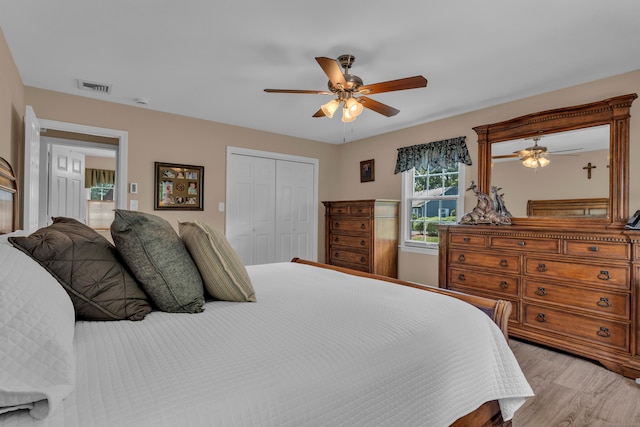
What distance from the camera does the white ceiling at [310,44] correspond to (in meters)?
1.95

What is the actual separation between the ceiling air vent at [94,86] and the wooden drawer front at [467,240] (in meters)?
3.65

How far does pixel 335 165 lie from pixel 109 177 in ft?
14.6

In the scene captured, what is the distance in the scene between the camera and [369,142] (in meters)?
5.03

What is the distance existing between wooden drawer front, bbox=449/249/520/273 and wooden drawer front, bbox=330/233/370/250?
1228 millimetres

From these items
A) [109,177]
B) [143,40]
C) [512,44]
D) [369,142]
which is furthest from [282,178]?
[109,177]

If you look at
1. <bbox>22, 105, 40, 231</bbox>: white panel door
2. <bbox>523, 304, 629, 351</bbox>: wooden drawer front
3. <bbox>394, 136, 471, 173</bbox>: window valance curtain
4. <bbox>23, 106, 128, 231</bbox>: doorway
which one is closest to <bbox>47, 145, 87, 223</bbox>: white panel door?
<bbox>23, 106, 128, 231</bbox>: doorway

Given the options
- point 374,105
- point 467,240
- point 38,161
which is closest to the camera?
point 374,105

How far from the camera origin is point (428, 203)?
429cm

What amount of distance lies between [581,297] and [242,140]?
403 cm

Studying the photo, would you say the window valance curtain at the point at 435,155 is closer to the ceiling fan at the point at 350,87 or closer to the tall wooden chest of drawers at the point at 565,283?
the tall wooden chest of drawers at the point at 565,283

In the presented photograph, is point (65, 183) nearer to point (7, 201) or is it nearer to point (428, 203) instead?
point (7, 201)

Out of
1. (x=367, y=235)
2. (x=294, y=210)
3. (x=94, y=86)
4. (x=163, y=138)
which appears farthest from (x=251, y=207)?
(x=94, y=86)

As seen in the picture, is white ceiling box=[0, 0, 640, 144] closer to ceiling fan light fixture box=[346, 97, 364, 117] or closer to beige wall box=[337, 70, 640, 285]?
beige wall box=[337, 70, 640, 285]

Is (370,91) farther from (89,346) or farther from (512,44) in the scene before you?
(89,346)
